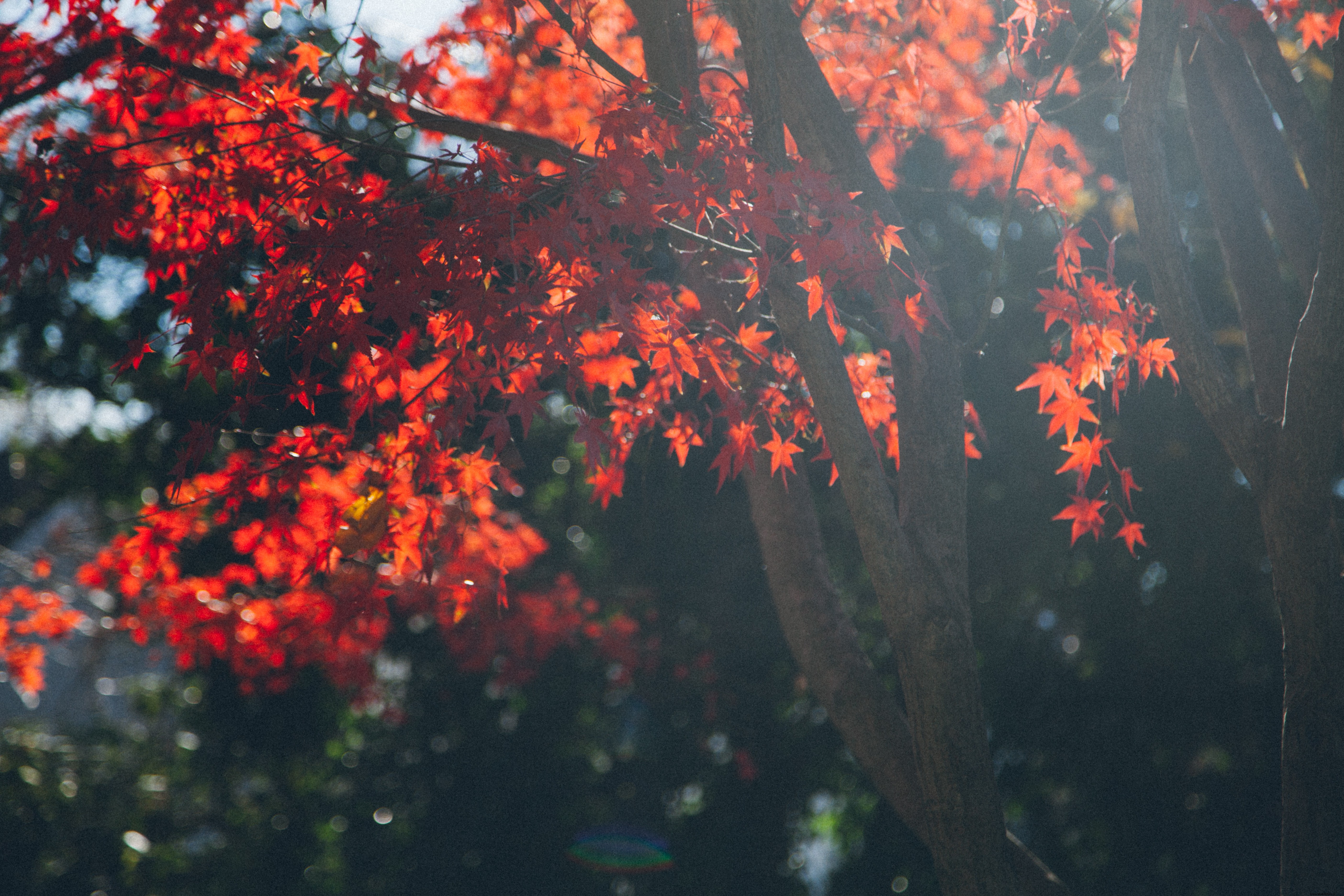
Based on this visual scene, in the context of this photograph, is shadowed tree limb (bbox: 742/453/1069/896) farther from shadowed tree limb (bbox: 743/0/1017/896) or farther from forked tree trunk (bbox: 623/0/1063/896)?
shadowed tree limb (bbox: 743/0/1017/896)

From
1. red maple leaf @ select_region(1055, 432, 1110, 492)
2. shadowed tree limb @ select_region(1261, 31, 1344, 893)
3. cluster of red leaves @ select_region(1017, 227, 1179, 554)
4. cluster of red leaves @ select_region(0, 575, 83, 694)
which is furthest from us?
cluster of red leaves @ select_region(0, 575, 83, 694)

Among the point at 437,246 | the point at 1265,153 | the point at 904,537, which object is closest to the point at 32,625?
the point at 437,246

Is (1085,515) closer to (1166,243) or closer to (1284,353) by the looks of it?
(1284,353)

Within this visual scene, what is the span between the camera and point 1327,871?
217 centimetres

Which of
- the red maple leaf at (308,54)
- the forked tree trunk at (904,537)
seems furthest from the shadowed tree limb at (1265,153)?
the red maple leaf at (308,54)

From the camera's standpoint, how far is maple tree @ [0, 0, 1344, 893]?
2205 mm

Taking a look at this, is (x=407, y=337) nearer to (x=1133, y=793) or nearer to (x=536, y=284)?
(x=536, y=284)

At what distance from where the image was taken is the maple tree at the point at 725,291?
86.8 inches

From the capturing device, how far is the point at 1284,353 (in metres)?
2.72

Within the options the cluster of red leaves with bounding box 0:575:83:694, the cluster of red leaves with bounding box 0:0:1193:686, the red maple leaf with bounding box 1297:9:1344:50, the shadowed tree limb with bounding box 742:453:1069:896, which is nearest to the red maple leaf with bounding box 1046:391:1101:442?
the cluster of red leaves with bounding box 0:0:1193:686

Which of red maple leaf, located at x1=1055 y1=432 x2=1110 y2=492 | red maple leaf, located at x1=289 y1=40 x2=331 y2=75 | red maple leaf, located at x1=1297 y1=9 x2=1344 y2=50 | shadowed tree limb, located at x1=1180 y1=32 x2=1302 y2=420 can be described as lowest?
red maple leaf, located at x1=1055 y1=432 x2=1110 y2=492

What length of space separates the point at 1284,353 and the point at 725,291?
1.87m

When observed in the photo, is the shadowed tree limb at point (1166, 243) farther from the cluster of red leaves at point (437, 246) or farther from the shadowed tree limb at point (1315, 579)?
the cluster of red leaves at point (437, 246)

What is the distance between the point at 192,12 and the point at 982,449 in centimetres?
512
